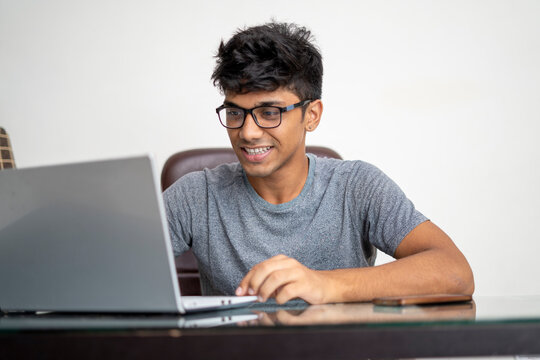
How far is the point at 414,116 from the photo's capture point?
98.6 inches

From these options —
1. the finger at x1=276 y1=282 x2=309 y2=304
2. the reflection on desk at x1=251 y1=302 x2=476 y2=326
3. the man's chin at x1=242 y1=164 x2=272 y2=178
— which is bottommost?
the finger at x1=276 y1=282 x2=309 y2=304

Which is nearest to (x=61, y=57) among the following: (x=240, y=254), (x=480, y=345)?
(x=240, y=254)

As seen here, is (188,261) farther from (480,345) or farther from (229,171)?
(480,345)

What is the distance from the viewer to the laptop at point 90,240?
2.31 feet

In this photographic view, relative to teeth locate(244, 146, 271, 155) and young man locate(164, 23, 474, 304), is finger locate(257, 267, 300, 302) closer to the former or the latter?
young man locate(164, 23, 474, 304)

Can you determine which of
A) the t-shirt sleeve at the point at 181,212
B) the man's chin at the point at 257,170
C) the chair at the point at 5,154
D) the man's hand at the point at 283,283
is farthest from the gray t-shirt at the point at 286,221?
the chair at the point at 5,154

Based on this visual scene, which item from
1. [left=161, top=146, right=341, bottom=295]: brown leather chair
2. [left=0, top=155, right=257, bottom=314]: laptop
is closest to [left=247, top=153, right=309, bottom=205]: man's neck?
[left=161, top=146, right=341, bottom=295]: brown leather chair

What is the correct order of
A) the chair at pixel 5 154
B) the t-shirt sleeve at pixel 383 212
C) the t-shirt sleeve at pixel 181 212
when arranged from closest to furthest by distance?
the t-shirt sleeve at pixel 383 212
the t-shirt sleeve at pixel 181 212
the chair at pixel 5 154

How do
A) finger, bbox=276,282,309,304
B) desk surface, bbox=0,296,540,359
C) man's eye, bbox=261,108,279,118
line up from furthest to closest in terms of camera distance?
1. man's eye, bbox=261,108,279,118
2. finger, bbox=276,282,309,304
3. desk surface, bbox=0,296,540,359

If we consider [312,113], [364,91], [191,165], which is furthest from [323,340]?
[364,91]

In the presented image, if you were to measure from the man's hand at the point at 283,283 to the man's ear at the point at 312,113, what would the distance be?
0.81 metres

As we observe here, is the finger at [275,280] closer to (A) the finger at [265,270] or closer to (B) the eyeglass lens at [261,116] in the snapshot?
(A) the finger at [265,270]

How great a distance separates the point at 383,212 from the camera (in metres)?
1.47

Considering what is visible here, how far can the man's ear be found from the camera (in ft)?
5.61
